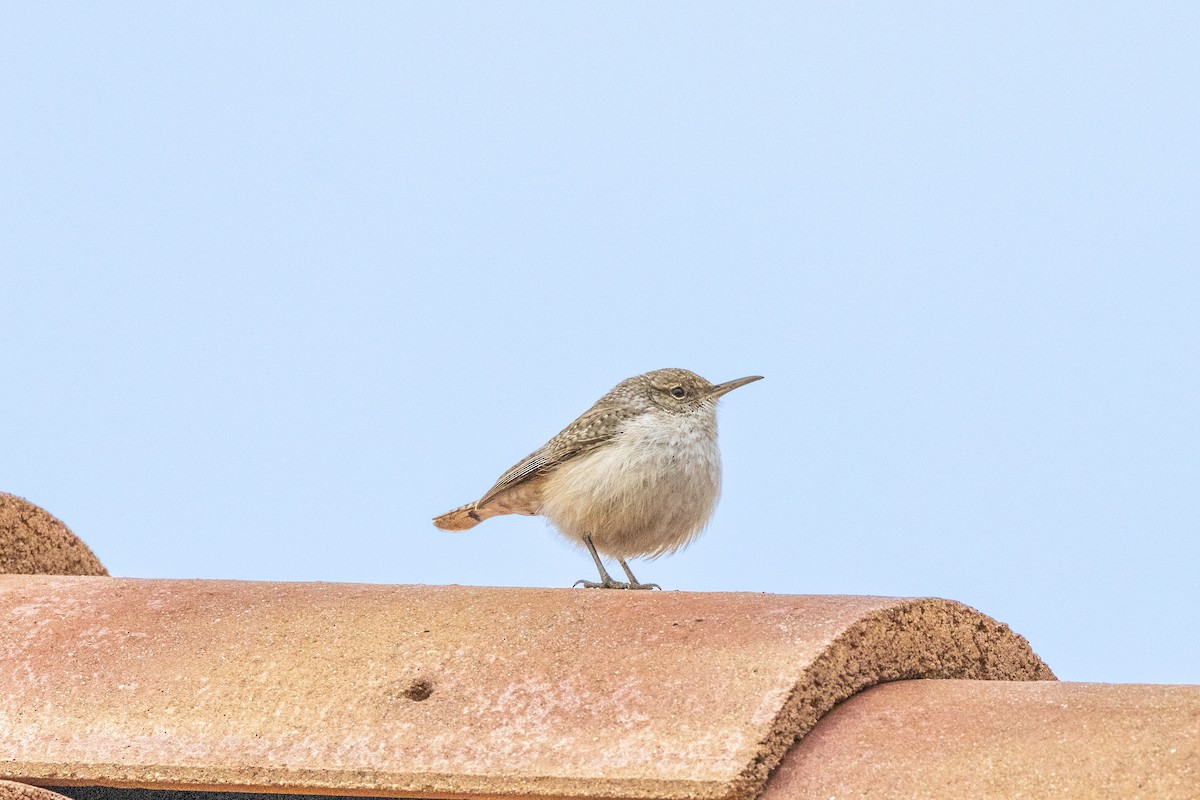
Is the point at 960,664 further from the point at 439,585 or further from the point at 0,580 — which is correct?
the point at 0,580

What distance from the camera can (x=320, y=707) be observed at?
298 cm

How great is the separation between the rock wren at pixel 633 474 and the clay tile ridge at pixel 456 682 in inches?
72.1

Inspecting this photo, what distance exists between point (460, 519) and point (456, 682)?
3.31 metres

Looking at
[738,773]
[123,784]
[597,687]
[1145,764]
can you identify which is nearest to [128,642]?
[123,784]

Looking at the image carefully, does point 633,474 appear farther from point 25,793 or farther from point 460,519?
point 25,793

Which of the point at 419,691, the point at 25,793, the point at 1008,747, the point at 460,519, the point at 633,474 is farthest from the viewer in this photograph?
the point at 460,519

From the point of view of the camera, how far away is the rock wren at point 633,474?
5.31 meters

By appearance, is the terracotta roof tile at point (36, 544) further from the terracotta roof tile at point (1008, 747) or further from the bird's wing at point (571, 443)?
the terracotta roof tile at point (1008, 747)

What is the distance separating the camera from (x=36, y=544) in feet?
14.5

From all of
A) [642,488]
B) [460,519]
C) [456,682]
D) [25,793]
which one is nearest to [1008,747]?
[456,682]

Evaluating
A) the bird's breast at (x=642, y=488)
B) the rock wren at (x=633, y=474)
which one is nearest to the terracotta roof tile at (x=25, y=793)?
the rock wren at (x=633, y=474)

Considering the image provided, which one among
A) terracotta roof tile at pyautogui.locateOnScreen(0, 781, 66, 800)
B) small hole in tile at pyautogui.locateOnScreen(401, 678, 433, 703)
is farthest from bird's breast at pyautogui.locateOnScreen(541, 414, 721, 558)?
terracotta roof tile at pyautogui.locateOnScreen(0, 781, 66, 800)

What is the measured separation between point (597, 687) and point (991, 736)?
75 cm

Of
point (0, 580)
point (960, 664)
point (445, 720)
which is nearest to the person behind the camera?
point (445, 720)
